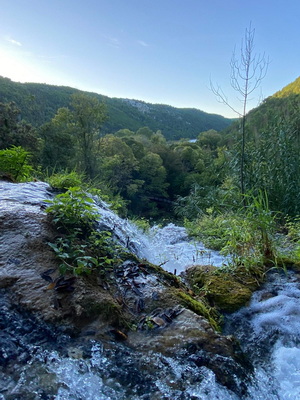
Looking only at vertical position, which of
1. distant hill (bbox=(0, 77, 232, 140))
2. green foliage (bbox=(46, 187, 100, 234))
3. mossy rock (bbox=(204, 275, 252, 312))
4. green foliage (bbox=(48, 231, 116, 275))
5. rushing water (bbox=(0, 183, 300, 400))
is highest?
distant hill (bbox=(0, 77, 232, 140))

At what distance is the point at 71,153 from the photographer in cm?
1470

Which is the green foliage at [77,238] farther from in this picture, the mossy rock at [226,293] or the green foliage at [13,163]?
the green foliage at [13,163]

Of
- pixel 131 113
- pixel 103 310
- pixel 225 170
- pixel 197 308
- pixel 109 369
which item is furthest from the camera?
pixel 131 113

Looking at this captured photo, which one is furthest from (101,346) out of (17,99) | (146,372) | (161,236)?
(17,99)

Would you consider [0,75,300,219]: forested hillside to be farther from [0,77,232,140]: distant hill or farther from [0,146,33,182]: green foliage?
[0,77,232,140]: distant hill

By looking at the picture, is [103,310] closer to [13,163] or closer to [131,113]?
[13,163]

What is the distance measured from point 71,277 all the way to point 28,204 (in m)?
1.27

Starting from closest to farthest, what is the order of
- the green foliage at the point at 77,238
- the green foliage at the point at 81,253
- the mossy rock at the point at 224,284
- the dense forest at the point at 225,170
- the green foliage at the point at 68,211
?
the green foliage at the point at 81,253 < the green foliage at the point at 77,238 < the green foliage at the point at 68,211 < the mossy rock at the point at 224,284 < the dense forest at the point at 225,170

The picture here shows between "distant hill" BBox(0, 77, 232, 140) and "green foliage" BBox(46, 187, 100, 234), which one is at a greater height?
"distant hill" BBox(0, 77, 232, 140)

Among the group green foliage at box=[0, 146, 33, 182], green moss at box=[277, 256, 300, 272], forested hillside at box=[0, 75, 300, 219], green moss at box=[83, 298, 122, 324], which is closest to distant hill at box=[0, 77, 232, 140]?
forested hillside at box=[0, 75, 300, 219]

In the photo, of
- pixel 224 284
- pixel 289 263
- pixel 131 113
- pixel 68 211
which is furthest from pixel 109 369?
pixel 131 113

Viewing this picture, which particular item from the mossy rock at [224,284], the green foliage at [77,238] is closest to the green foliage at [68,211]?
the green foliage at [77,238]

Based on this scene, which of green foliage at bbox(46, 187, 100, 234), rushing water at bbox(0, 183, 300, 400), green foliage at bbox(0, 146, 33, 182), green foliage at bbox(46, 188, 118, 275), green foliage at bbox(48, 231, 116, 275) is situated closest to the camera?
rushing water at bbox(0, 183, 300, 400)

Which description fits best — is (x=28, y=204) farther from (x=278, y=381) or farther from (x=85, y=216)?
(x=278, y=381)
